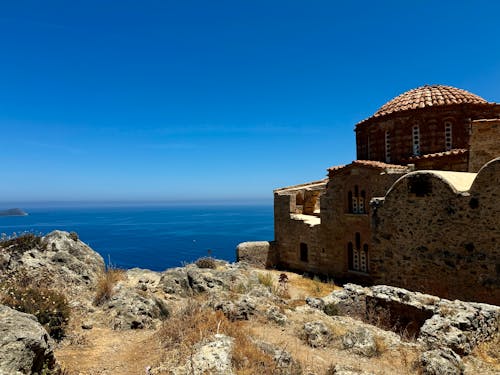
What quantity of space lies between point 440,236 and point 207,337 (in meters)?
8.21

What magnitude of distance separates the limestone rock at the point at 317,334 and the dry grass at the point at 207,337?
1.19 m

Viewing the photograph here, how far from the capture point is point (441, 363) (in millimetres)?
5164

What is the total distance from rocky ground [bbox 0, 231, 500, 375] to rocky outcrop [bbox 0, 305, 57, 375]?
1cm

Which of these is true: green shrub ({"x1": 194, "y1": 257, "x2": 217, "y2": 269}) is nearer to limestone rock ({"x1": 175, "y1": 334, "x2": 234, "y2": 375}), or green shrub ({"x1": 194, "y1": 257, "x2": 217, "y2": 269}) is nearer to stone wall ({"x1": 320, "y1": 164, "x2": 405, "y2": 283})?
stone wall ({"x1": 320, "y1": 164, "x2": 405, "y2": 283})

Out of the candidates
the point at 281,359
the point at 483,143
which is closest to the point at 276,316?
the point at 281,359

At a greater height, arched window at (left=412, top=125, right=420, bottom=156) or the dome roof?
the dome roof

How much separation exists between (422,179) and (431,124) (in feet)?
32.2

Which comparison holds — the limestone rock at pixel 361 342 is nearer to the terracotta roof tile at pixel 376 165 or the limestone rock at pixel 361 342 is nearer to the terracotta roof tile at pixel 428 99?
the terracotta roof tile at pixel 376 165

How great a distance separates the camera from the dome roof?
61.4 feet

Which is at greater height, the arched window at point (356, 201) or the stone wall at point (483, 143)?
Answer: the stone wall at point (483, 143)

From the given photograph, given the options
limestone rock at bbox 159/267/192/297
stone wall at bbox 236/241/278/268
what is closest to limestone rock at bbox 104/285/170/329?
limestone rock at bbox 159/267/192/297

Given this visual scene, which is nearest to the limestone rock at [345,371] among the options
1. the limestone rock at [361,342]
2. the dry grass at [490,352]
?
the limestone rock at [361,342]

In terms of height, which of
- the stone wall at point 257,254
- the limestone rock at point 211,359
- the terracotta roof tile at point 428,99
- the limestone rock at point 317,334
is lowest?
the stone wall at point 257,254

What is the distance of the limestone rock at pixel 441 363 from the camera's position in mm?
5070
